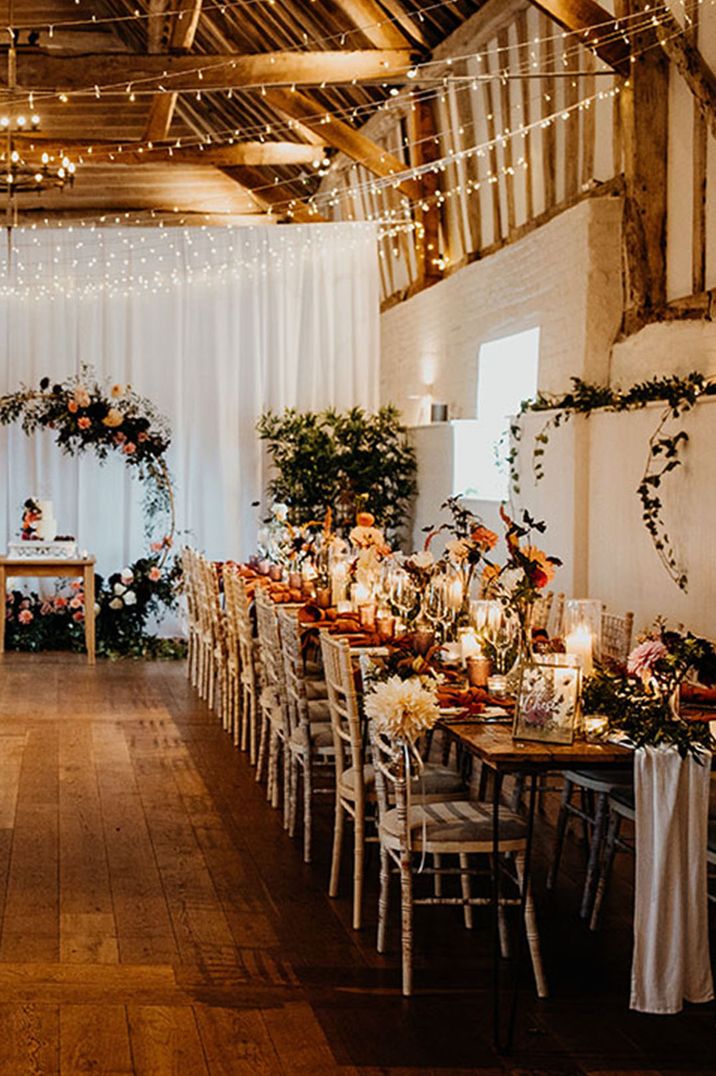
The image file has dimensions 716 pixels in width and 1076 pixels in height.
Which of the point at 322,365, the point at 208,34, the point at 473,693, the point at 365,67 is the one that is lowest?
the point at 473,693

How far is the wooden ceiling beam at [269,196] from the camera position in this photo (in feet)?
53.4

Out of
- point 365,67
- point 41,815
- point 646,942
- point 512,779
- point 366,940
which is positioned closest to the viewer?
point 646,942

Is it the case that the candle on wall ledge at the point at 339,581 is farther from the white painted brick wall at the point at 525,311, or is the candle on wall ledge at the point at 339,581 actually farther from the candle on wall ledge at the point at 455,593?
the white painted brick wall at the point at 525,311

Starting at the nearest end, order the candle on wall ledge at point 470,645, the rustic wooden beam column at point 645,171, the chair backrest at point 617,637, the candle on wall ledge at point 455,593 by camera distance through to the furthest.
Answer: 1. the candle on wall ledge at point 470,645
2. the chair backrest at point 617,637
3. the candle on wall ledge at point 455,593
4. the rustic wooden beam column at point 645,171

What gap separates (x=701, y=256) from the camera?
8867 millimetres

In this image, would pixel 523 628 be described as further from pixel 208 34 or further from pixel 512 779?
pixel 208 34

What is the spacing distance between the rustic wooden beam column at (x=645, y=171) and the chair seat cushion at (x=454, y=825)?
5.08m

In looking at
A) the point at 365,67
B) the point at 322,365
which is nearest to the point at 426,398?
the point at 322,365

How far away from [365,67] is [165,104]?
2.00m

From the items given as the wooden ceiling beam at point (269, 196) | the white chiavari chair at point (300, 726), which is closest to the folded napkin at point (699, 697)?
the white chiavari chair at point (300, 726)

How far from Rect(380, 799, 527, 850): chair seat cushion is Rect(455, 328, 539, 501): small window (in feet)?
22.2

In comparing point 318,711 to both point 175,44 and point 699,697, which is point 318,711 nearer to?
point 699,697

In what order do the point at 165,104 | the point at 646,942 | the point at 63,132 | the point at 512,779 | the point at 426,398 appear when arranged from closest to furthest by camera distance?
the point at 646,942 < the point at 512,779 < the point at 165,104 < the point at 426,398 < the point at 63,132

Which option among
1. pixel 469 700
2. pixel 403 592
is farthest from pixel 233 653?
pixel 469 700
